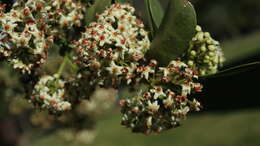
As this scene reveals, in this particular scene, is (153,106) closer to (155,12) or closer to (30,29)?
(155,12)

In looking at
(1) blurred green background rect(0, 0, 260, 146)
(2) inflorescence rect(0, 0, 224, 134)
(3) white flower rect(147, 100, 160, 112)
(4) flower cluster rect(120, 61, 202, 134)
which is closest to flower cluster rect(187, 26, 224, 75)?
(2) inflorescence rect(0, 0, 224, 134)

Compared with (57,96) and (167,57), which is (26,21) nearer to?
(57,96)

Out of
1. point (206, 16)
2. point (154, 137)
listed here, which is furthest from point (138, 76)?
point (206, 16)

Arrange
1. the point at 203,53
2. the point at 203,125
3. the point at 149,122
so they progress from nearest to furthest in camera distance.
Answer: the point at 149,122
the point at 203,53
the point at 203,125

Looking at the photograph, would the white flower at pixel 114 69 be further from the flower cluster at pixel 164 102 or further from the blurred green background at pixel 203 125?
the blurred green background at pixel 203 125

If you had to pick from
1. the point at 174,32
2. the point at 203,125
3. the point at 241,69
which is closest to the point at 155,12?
the point at 174,32

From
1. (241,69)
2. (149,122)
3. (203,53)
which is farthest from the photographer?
(203,53)

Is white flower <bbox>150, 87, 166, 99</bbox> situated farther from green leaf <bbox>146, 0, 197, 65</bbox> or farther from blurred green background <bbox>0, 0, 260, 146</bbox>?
blurred green background <bbox>0, 0, 260, 146</bbox>
